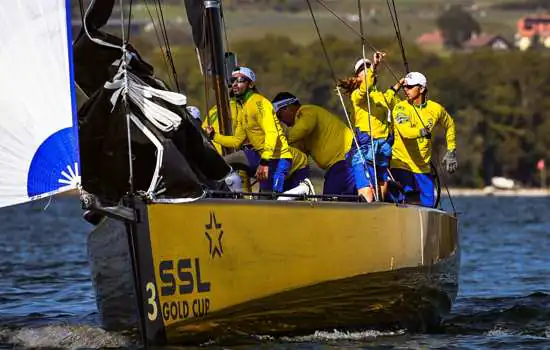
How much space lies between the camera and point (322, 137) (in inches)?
374

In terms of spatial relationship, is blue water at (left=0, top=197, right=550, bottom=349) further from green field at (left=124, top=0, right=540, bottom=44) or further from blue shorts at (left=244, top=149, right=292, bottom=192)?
green field at (left=124, top=0, right=540, bottom=44)

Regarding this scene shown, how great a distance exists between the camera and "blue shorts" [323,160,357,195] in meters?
9.56

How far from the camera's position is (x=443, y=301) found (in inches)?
390

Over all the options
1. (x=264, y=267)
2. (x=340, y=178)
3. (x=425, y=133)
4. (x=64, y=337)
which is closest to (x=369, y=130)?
(x=340, y=178)

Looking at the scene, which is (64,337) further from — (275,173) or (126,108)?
(126,108)

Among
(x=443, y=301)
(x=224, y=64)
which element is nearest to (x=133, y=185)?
(x=224, y=64)

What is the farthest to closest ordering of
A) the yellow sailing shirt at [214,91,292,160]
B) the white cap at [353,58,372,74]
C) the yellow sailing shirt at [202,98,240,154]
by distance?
1. the yellow sailing shirt at [202,98,240,154]
2. the white cap at [353,58,372,74]
3. the yellow sailing shirt at [214,91,292,160]

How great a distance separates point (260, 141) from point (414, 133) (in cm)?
129

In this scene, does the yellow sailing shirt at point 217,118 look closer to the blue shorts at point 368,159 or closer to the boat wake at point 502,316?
the blue shorts at point 368,159

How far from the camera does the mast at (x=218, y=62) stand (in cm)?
960

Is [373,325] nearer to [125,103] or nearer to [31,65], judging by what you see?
[125,103]

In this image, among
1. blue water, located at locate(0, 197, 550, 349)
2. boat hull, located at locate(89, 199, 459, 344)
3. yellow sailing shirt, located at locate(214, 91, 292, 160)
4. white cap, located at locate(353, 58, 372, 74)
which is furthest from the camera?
white cap, located at locate(353, 58, 372, 74)

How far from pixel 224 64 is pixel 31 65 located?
3163 mm

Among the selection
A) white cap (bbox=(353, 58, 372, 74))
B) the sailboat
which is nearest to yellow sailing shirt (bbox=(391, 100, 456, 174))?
white cap (bbox=(353, 58, 372, 74))
